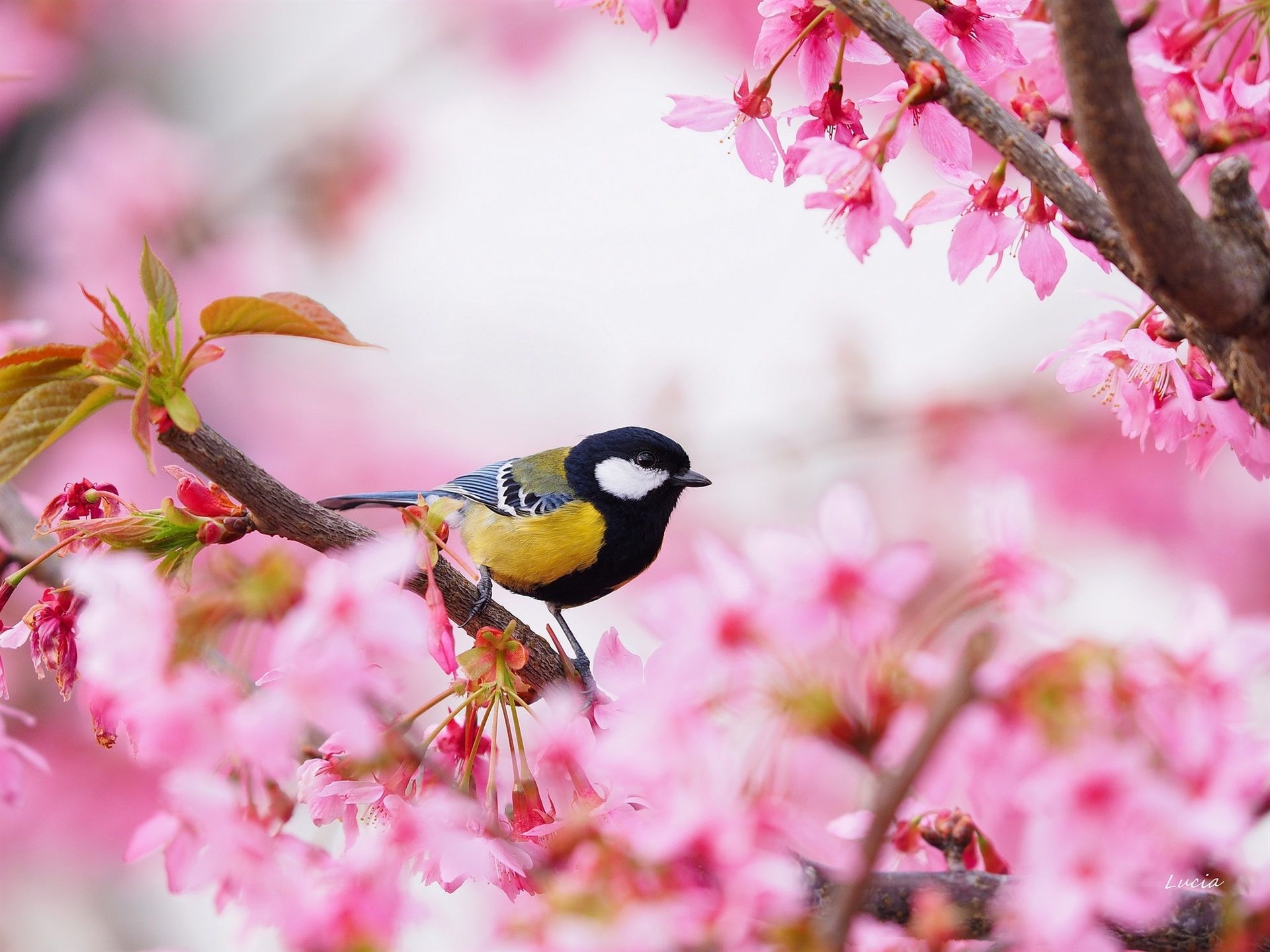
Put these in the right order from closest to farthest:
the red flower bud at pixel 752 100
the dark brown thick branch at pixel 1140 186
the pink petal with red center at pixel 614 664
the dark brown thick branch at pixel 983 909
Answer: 1. the dark brown thick branch at pixel 1140 186
2. the dark brown thick branch at pixel 983 909
3. the pink petal with red center at pixel 614 664
4. the red flower bud at pixel 752 100

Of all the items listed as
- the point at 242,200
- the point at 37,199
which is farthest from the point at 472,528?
the point at 37,199

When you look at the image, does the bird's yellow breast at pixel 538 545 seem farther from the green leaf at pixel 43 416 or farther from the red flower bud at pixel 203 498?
the green leaf at pixel 43 416

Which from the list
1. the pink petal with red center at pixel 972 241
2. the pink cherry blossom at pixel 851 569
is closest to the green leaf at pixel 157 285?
the pink cherry blossom at pixel 851 569

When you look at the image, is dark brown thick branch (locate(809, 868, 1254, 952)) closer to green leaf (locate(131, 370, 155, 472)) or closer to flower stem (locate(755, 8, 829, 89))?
green leaf (locate(131, 370, 155, 472))

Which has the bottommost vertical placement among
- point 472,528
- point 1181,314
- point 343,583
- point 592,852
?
point 472,528

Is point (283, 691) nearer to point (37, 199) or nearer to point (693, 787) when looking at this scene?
point (693, 787)

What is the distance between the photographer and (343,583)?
783 millimetres

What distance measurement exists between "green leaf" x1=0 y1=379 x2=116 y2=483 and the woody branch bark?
0.73 meters

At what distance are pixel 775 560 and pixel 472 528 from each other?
1738mm

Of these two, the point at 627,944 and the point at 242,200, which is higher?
the point at 242,200

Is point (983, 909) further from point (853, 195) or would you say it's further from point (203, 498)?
point (203, 498)

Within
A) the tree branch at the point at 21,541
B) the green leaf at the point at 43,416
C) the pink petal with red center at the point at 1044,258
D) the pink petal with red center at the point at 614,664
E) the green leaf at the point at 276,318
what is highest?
the pink petal with red center at the point at 1044,258

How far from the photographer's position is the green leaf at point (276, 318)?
100 cm

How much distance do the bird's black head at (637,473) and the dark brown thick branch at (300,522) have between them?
1.08 m
